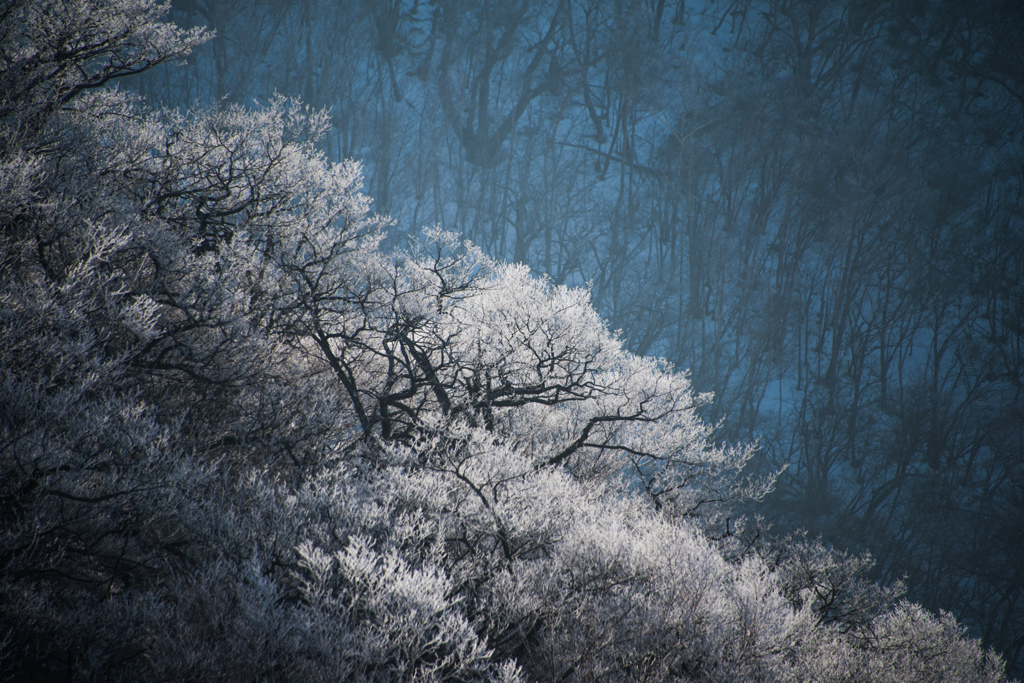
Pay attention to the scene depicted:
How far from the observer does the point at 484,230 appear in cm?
2822

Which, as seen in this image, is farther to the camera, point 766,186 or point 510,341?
point 766,186

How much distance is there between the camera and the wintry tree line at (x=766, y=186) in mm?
21312

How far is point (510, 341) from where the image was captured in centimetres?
1087

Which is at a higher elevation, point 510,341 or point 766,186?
point 766,186

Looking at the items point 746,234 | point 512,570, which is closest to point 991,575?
point 746,234

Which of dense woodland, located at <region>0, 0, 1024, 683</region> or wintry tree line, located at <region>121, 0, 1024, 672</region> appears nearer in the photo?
dense woodland, located at <region>0, 0, 1024, 683</region>

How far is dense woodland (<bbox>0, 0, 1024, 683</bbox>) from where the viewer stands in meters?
4.79

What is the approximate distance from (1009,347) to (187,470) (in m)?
29.0

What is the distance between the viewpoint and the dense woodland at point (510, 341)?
15.7ft

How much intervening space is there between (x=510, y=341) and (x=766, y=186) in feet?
68.9

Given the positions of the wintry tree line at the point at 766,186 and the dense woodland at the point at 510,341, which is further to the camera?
the wintry tree line at the point at 766,186

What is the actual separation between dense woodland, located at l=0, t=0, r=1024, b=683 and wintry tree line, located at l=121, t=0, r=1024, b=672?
16 centimetres

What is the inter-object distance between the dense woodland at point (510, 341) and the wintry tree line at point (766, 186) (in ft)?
0.52

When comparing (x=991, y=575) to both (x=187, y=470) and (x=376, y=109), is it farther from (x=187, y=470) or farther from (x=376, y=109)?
(x=376, y=109)
